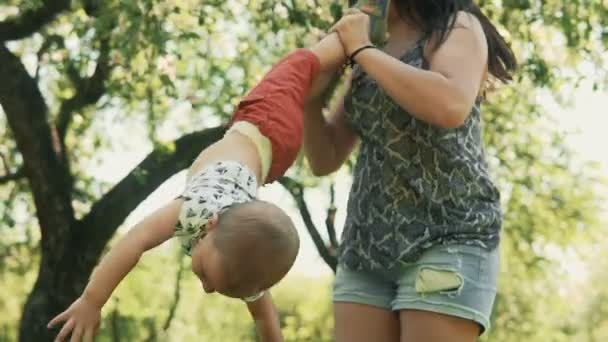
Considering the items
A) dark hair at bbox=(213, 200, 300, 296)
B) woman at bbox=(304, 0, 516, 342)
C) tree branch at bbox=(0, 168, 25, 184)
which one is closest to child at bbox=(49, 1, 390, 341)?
dark hair at bbox=(213, 200, 300, 296)

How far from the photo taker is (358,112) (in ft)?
8.56

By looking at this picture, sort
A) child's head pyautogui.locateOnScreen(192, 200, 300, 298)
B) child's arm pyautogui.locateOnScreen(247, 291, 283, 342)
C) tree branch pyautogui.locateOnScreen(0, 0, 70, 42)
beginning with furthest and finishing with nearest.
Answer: tree branch pyautogui.locateOnScreen(0, 0, 70, 42)
child's arm pyautogui.locateOnScreen(247, 291, 283, 342)
child's head pyautogui.locateOnScreen(192, 200, 300, 298)

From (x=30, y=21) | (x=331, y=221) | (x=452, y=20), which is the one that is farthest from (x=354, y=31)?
(x=331, y=221)

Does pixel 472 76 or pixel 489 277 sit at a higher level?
pixel 472 76

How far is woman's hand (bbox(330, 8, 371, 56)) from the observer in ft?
8.13

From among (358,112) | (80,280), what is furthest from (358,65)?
(80,280)

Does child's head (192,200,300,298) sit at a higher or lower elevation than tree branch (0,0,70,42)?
higher

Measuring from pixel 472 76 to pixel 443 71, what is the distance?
2.5 inches

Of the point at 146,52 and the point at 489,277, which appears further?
the point at 146,52

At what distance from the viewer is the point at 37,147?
31.8ft

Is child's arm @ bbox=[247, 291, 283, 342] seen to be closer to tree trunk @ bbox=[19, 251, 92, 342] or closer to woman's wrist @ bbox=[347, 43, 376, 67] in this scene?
woman's wrist @ bbox=[347, 43, 376, 67]

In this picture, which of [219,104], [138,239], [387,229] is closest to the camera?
[138,239]

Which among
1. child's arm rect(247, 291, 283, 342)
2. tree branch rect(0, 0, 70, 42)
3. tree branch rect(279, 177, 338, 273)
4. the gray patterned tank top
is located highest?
the gray patterned tank top

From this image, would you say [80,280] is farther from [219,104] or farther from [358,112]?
[358,112]
